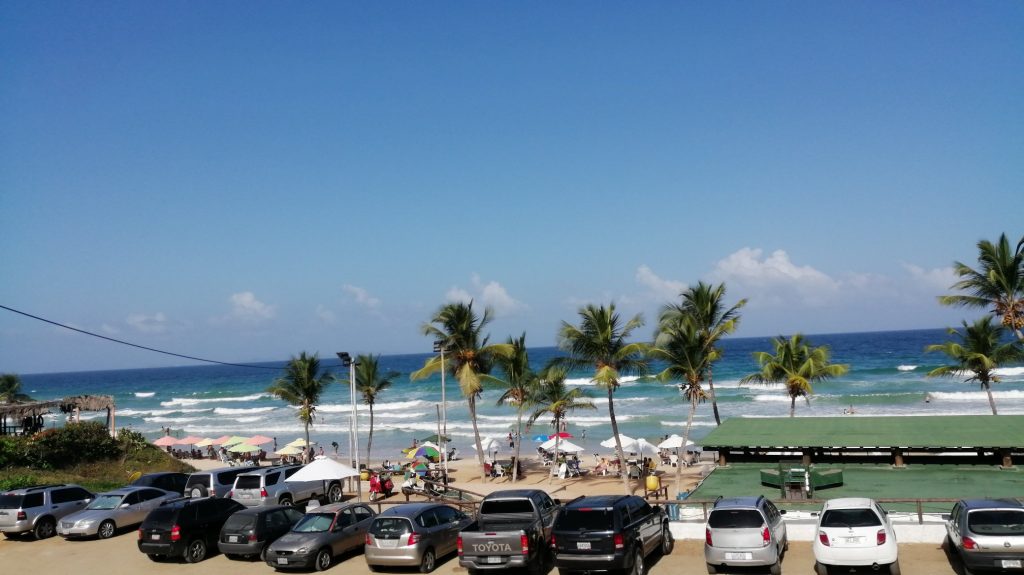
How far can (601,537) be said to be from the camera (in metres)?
13.0

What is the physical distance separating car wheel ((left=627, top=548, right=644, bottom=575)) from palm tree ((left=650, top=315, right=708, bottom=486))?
15.5 meters

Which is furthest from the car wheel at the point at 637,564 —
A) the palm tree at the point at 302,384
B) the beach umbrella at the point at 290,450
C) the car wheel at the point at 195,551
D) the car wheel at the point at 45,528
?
the beach umbrella at the point at 290,450

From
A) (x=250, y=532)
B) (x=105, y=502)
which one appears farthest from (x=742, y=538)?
(x=105, y=502)

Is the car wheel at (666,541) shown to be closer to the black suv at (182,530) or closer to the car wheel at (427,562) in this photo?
the car wheel at (427,562)

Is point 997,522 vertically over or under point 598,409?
over

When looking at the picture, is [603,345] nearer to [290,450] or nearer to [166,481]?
[166,481]

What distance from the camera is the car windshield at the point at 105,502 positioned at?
20469 mm

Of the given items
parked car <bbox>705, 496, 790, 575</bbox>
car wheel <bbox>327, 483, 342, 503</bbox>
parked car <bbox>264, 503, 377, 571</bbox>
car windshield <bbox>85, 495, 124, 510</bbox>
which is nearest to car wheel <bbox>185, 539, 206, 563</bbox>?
parked car <bbox>264, 503, 377, 571</bbox>

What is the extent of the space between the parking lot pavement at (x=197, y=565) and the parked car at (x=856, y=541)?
637 mm

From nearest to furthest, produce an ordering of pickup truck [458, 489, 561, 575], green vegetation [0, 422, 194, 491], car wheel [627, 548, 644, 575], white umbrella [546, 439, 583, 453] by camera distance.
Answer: car wheel [627, 548, 644, 575], pickup truck [458, 489, 561, 575], green vegetation [0, 422, 194, 491], white umbrella [546, 439, 583, 453]

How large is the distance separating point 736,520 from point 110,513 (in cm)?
1657

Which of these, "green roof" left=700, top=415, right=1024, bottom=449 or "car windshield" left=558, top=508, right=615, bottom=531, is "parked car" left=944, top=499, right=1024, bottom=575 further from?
"green roof" left=700, top=415, right=1024, bottom=449

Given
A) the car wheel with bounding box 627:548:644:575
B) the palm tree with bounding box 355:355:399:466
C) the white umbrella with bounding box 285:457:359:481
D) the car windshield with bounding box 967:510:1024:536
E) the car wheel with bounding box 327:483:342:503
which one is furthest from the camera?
the palm tree with bounding box 355:355:399:466

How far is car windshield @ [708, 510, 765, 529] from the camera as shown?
13281mm
